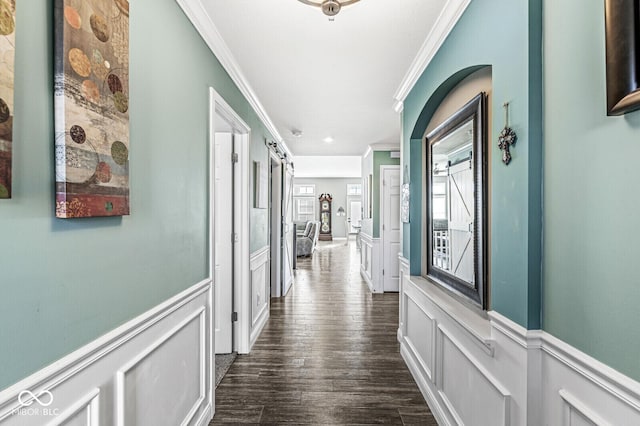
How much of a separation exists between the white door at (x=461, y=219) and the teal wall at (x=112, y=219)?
1.55 meters

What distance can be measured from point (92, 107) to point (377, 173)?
4.58 m

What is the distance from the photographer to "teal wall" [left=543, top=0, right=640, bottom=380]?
0.82 meters

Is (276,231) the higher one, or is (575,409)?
(276,231)

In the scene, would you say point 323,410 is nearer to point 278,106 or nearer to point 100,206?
point 100,206

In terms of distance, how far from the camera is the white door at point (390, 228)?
5074 mm

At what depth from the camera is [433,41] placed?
6.45 feet

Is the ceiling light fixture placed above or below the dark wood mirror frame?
above

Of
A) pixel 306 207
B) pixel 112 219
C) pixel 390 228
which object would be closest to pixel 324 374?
pixel 112 219

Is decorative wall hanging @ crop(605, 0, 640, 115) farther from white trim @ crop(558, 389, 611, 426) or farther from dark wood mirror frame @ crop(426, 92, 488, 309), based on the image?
white trim @ crop(558, 389, 611, 426)

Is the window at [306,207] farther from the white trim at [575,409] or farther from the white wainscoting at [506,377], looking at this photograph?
the white trim at [575,409]

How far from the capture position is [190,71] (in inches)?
67.6

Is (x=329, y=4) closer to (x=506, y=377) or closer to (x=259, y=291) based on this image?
(x=506, y=377)

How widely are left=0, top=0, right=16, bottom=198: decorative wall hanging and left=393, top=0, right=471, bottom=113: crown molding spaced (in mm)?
1787

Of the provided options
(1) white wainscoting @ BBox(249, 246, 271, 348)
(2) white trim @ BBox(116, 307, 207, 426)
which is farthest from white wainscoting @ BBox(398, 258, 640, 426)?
(1) white wainscoting @ BBox(249, 246, 271, 348)
